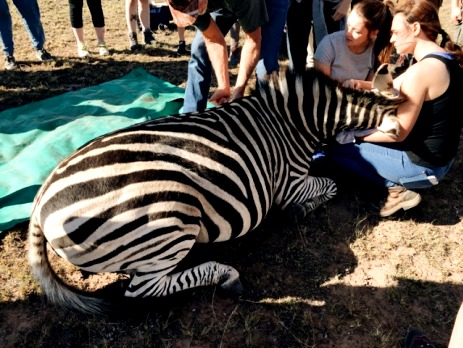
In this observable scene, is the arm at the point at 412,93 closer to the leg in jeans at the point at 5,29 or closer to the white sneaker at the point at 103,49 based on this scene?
the white sneaker at the point at 103,49

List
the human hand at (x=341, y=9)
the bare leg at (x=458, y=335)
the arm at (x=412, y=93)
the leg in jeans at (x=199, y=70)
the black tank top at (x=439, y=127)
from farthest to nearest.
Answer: the human hand at (x=341, y=9) < the leg in jeans at (x=199, y=70) < the black tank top at (x=439, y=127) < the arm at (x=412, y=93) < the bare leg at (x=458, y=335)

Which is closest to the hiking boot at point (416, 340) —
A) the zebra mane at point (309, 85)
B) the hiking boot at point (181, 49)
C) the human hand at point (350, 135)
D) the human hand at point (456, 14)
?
the human hand at point (350, 135)

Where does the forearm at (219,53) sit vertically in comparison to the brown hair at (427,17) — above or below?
below

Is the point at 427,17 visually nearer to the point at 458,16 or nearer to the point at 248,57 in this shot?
the point at 248,57

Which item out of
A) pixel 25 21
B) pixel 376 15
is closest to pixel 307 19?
pixel 376 15

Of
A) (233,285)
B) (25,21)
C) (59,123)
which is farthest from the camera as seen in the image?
(25,21)

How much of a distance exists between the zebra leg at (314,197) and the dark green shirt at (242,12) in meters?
1.65

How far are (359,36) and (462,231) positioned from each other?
7.22 feet

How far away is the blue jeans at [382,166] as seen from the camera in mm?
3398

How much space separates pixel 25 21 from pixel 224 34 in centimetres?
384

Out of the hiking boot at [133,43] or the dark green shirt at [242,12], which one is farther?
the hiking boot at [133,43]

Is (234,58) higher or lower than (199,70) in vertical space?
lower

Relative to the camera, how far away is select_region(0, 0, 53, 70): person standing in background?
5.79 metres

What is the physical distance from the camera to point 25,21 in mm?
5969
